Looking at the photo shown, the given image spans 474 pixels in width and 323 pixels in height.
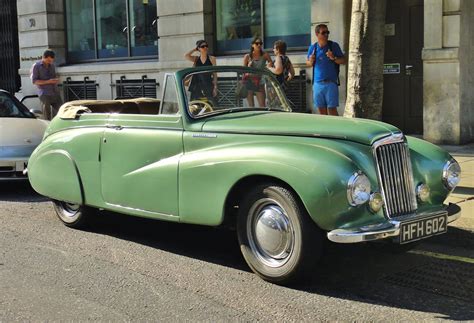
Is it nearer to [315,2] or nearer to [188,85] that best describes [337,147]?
[188,85]

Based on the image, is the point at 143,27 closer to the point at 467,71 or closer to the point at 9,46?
the point at 9,46

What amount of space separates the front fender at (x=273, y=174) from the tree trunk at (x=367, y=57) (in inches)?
115

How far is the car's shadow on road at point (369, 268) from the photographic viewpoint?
445 centimetres

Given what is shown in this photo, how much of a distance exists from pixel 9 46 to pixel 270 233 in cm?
1760

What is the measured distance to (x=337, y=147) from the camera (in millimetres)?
4535

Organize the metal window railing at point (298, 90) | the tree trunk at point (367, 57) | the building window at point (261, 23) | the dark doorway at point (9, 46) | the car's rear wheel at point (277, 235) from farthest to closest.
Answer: the dark doorway at point (9, 46) → the building window at point (261, 23) → the metal window railing at point (298, 90) → the tree trunk at point (367, 57) → the car's rear wheel at point (277, 235)

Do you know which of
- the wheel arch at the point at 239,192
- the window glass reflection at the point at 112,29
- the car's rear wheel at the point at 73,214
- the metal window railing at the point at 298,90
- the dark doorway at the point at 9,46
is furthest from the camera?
the dark doorway at the point at 9,46

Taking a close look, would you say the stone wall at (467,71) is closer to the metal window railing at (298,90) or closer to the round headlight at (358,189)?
the metal window railing at (298,90)

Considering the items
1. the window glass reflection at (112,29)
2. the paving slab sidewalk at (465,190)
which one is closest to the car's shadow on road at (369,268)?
the paving slab sidewalk at (465,190)

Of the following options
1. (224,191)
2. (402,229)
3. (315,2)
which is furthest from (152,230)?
(315,2)

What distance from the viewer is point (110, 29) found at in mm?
17266

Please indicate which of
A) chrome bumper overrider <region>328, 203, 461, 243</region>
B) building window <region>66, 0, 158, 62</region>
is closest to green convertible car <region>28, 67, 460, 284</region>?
chrome bumper overrider <region>328, 203, 461, 243</region>

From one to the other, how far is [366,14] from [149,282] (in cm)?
426

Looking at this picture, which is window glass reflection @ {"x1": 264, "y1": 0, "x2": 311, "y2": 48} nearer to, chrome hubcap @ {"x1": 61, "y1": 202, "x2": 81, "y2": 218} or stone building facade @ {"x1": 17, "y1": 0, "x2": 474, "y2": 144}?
stone building facade @ {"x1": 17, "y1": 0, "x2": 474, "y2": 144}
